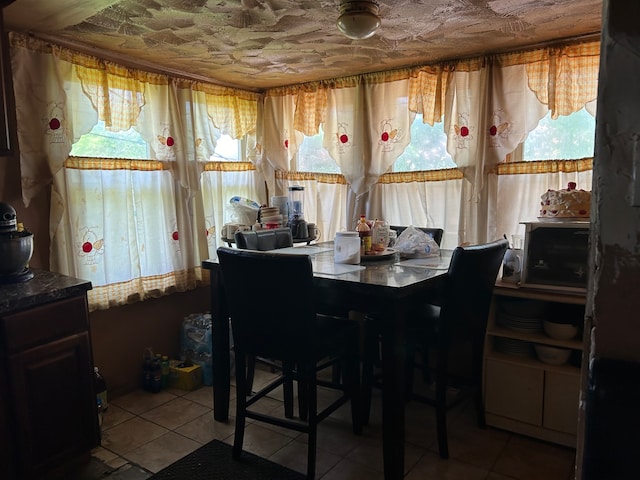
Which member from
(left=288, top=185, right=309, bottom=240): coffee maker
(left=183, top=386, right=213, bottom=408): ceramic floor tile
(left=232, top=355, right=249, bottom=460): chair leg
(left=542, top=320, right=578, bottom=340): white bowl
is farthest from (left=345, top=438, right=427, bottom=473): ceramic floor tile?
(left=288, top=185, right=309, bottom=240): coffee maker

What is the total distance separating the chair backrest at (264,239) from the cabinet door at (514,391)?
4.51 feet

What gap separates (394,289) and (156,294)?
1.88 meters

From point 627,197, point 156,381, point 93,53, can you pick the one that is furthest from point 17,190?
point 627,197

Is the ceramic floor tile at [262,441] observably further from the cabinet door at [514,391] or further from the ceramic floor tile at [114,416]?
the cabinet door at [514,391]

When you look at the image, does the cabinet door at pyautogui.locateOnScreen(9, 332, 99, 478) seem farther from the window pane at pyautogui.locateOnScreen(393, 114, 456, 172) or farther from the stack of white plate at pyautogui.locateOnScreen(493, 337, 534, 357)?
the window pane at pyautogui.locateOnScreen(393, 114, 456, 172)

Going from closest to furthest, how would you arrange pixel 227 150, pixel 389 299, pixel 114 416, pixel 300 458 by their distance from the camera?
pixel 389 299 < pixel 300 458 < pixel 114 416 < pixel 227 150

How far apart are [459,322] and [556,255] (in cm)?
63

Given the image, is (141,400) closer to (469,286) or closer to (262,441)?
Result: (262,441)

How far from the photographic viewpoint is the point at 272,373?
3260 mm

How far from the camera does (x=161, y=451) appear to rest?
232 centimetres

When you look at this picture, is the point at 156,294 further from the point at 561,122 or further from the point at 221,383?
the point at 561,122

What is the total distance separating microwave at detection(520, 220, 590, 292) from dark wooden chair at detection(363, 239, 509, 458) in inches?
7.5

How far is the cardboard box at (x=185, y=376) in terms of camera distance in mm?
3010

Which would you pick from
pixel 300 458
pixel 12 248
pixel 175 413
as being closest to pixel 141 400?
pixel 175 413
